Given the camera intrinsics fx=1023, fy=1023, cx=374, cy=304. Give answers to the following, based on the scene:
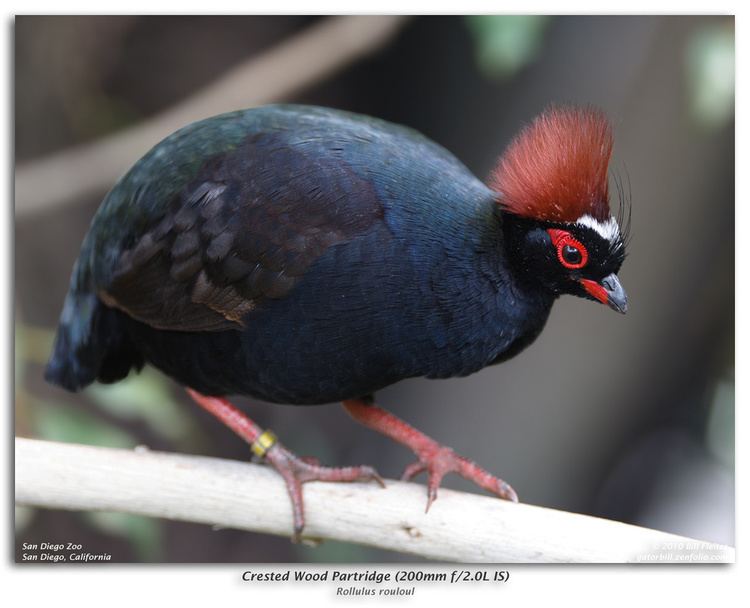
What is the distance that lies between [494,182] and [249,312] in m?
0.67

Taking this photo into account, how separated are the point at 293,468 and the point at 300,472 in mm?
21

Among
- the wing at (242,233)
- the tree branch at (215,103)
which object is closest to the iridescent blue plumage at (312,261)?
the wing at (242,233)

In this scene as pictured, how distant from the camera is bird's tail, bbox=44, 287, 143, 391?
276cm

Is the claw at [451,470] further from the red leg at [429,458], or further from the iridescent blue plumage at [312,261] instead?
the iridescent blue plumage at [312,261]

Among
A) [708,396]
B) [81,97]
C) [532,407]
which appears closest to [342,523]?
[532,407]

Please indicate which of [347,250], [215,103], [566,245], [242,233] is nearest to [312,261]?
[347,250]

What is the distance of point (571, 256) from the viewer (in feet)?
7.72

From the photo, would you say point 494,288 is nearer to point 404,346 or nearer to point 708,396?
point 404,346

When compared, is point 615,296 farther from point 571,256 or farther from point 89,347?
point 89,347

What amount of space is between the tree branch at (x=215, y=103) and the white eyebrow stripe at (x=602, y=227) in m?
1.38

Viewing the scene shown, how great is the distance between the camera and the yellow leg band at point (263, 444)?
271 cm

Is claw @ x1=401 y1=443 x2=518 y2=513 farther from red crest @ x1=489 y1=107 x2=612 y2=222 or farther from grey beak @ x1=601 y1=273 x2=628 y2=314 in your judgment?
red crest @ x1=489 y1=107 x2=612 y2=222

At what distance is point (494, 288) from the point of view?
2412mm

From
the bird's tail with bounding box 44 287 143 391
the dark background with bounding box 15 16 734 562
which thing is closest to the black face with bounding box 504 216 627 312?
the dark background with bounding box 15 16 734 562
